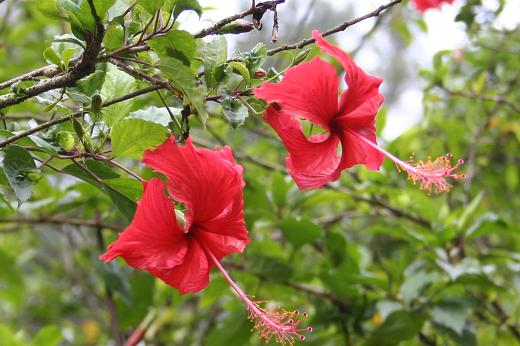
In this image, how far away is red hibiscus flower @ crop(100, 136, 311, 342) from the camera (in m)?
0.78

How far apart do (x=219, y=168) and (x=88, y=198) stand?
0.84 m

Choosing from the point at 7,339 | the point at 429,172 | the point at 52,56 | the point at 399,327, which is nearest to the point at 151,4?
the point at 52,56

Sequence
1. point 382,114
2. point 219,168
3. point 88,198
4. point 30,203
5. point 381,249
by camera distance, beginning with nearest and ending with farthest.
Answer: point 219,168, point 30,203, point 88,198, point 382,114, point 381,249

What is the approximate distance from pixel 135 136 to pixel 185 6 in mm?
181

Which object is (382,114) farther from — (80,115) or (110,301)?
(80,115)

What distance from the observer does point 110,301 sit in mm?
1628

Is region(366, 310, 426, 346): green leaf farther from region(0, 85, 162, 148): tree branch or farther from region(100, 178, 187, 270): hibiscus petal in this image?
region(0, 85, 162, 148): tree branch

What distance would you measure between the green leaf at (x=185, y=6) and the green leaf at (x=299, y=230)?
815 millimetres

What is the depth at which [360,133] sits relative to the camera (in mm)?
924

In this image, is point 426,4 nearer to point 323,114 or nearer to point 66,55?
point 323,114

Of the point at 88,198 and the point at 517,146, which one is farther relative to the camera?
the point at 517,146

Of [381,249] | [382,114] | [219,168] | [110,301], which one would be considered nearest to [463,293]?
[382,114]

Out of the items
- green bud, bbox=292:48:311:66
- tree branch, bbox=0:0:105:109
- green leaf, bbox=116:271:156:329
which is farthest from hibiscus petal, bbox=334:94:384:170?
green leaf, bbox=116:271:156:329

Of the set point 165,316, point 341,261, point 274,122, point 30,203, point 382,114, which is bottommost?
point 165,316
